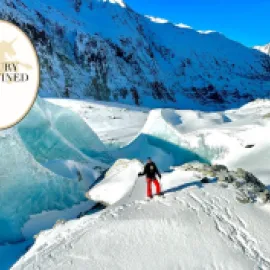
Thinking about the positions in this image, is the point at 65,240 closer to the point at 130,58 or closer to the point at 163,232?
the point at 163,232

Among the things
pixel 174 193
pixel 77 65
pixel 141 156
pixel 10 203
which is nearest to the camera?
pixel 174 193

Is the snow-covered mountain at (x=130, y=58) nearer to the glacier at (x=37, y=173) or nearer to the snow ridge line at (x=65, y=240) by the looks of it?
the glacier at (x=37, y=173)

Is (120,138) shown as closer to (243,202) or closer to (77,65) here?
(243,202)

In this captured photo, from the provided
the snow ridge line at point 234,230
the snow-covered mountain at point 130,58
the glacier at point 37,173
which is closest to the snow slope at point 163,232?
the snow ridge line at point 234,230

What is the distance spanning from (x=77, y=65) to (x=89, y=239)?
6828cm

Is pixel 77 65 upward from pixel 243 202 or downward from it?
upward

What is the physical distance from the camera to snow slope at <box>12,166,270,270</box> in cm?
673

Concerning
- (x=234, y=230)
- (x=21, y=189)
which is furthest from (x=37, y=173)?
(x=234, y=230)

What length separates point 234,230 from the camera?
7.63 metres

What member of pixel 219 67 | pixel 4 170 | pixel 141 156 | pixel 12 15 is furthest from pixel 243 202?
pixel 219 67

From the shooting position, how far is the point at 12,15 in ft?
199

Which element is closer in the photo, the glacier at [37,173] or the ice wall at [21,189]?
the ice wall at [21,189]

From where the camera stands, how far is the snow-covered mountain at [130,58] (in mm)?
66875

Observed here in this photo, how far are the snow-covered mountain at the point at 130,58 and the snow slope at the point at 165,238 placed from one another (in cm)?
5068
